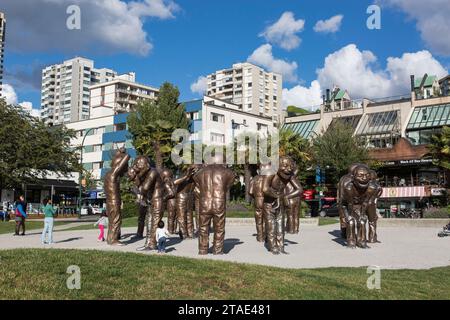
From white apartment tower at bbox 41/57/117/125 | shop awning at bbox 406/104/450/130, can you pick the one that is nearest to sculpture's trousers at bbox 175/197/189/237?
shop awning at bbox 406/104/450/130

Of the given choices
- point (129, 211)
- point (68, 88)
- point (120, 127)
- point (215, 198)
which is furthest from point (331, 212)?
point (68, 88)

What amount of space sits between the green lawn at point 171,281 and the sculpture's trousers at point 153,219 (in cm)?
380

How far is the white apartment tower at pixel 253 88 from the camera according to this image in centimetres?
10438

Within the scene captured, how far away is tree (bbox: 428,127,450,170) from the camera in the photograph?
96.6ft

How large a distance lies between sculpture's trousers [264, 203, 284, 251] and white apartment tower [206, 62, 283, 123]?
89.6 m

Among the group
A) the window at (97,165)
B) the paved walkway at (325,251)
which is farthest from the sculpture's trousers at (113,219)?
the window at (97,165)

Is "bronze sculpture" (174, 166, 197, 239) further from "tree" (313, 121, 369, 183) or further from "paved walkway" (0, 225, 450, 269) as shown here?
"tree" (313, 121, 369, 183)

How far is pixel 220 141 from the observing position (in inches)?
2422

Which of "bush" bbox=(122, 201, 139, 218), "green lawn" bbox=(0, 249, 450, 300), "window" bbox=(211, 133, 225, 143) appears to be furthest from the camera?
"window" bbox=(211, 133, 225, 143)

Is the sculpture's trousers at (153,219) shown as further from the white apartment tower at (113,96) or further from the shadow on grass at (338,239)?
the white apartment tower at (113,96)

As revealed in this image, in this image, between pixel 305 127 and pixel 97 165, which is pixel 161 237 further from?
pixel 97 165
